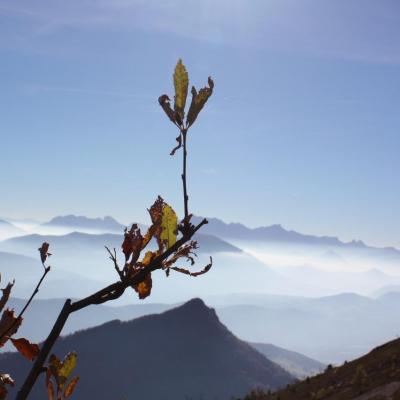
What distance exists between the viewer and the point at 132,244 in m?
2.32

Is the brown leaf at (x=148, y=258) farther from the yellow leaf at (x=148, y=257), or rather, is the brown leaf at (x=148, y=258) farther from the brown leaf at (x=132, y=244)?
the brown leaf at (x=132, y=244)

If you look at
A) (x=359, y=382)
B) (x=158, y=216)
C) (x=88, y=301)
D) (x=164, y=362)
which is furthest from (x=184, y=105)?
(x=164, y=362)

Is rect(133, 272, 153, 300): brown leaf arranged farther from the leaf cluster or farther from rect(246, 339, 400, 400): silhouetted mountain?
rect(246, 339, 400, 400): silhouetted mountain

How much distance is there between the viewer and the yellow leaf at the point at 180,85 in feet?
7.29

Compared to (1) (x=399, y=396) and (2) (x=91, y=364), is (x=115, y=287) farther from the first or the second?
(2) (x=91, y=364)

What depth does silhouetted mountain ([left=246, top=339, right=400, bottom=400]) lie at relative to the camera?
69.1ft

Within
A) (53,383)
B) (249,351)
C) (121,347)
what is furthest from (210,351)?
(53,383)

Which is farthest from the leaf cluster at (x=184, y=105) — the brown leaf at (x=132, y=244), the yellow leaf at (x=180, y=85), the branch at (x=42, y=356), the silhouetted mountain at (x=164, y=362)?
the silhouetted mountain at (x=164, y=362)

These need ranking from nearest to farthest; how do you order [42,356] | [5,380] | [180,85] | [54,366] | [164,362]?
[42,356] < [5,380] < [180,85] < [54,366] < [164,362]

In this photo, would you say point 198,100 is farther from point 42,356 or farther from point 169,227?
point 42,356

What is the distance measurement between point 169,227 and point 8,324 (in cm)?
82

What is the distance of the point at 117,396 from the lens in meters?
155

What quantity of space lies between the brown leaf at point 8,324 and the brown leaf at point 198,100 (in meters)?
1.11

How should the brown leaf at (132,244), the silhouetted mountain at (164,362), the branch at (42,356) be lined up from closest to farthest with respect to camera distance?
the branch at (42,356)
the brown leaf at (132,244)
the silhouetted mountain at (164,362)
